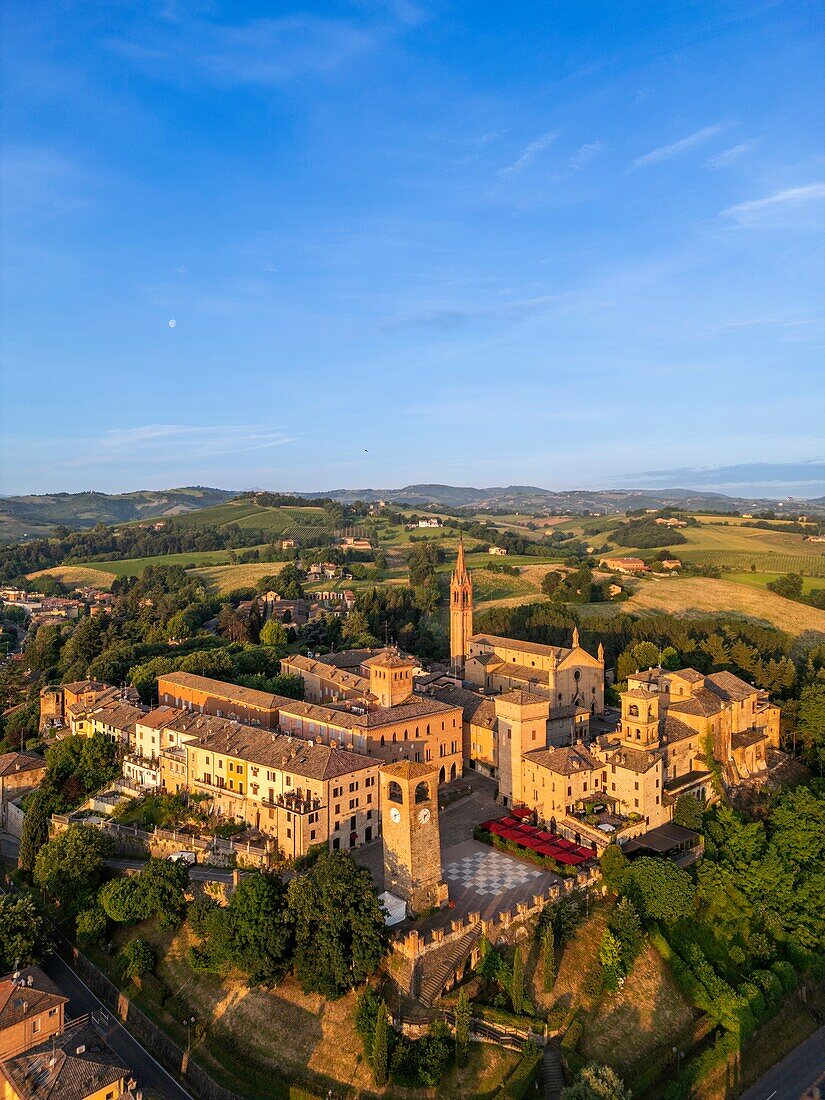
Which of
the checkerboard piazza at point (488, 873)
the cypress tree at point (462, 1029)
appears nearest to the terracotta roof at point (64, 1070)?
the cypress tree at point (462, 1029)

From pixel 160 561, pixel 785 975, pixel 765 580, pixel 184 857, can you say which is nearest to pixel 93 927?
pixel 184 857

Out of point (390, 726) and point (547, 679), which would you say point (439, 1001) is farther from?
point (547, 679)

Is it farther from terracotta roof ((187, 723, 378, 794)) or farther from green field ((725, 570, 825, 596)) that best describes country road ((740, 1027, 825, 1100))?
green field ((725, 570, 825, 596))

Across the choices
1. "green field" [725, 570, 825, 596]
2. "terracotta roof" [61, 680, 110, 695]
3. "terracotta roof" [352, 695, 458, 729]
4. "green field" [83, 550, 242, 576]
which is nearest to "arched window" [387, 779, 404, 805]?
"terracotta roof" [352, 695, 458, 729]

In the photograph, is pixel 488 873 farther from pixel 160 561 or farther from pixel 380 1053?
pixel 160 561

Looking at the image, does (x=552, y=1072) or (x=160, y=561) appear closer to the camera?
(x=552, y=1072)

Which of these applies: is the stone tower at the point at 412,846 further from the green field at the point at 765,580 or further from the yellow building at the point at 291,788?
the green field at the point at 765,580
